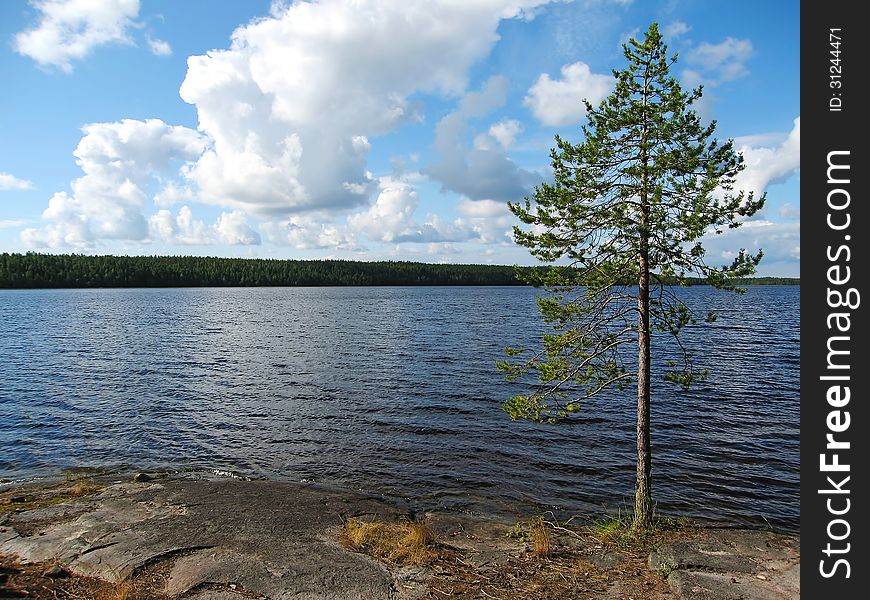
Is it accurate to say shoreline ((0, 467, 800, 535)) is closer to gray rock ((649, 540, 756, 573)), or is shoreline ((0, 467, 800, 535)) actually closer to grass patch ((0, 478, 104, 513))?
grass patch ((0, 478, 104, 513))

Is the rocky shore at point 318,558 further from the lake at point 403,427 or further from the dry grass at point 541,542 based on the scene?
the lake at point 403,427

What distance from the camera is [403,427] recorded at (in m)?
26.6

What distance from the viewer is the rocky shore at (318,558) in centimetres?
1050

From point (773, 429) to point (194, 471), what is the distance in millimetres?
27042

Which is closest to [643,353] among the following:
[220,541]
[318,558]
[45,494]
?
[318,558]

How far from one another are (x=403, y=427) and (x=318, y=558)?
569 inches

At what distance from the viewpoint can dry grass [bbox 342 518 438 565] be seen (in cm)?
1221

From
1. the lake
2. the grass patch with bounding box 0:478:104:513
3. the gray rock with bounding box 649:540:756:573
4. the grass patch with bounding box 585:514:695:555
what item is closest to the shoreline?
the lake

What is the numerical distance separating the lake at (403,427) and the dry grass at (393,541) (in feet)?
12.0

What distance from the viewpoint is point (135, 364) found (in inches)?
1726

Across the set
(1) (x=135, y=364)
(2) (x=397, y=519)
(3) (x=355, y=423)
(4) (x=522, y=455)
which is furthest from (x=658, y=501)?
(1) (x=135, y=364)

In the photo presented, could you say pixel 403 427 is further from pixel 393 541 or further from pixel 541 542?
pixel 541 542

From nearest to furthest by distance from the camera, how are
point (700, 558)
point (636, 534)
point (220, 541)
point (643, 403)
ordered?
point (700, 558) → point (220, 541) → point (636, 534) → point (643, 403)

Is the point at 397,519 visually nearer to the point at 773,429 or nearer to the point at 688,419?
the point at 688,419
